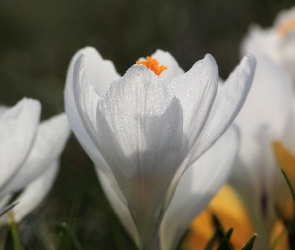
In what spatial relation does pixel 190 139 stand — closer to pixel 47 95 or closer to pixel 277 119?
pixel 277 119

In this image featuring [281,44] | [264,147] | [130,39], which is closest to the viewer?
[264,147]

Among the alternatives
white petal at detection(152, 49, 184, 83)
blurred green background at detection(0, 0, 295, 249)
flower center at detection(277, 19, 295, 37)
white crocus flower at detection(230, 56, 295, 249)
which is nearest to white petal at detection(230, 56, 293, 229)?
white crocus flower at detection(230, 56, 295, 249)

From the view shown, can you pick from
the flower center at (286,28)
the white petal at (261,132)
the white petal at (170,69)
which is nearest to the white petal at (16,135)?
the white petal at (170,69)

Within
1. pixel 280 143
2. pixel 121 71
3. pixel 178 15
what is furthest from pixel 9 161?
pixel 178 15

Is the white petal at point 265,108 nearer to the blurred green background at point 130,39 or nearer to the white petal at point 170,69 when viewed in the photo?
the white petal at point 170,69

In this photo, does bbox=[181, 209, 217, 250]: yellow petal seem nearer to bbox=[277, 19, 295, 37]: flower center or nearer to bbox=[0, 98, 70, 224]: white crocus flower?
bbox=[0, 98, 70, 224]: white crocus flower

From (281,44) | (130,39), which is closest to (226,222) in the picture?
(281,44)

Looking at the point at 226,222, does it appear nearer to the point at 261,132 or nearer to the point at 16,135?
the point at 261,132
